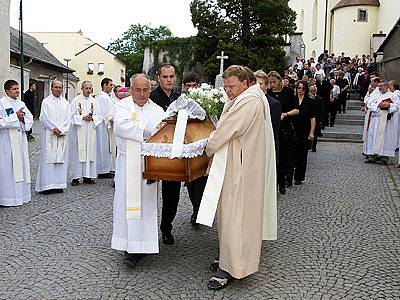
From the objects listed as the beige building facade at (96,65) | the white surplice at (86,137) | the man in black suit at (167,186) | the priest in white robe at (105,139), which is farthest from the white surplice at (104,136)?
the beige building facade at (96,65)

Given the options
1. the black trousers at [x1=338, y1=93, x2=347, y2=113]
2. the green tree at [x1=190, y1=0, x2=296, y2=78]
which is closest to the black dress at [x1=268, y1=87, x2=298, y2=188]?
the black trousers at [x1=338, y1=93, x2=347, y2=113]

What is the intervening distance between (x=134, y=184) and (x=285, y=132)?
5229mm

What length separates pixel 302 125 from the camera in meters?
10.4

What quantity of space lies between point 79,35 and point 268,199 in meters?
68.0

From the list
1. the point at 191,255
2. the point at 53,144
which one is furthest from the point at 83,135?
the point at 191,255

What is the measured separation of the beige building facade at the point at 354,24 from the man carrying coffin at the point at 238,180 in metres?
35.6

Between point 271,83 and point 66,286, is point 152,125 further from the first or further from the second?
point 271,83

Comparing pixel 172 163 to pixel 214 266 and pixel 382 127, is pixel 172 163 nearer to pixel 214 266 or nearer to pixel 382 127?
pixel 214 266

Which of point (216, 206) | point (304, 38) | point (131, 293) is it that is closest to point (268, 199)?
point (216, 206)

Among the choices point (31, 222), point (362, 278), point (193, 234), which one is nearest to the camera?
point (362, 278)

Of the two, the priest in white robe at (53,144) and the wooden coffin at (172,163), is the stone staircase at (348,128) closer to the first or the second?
→ the priest in white robe at (53,144)

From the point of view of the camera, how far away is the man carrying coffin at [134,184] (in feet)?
17.5

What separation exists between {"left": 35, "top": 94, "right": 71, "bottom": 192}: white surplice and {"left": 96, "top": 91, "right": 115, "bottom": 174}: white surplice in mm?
1585

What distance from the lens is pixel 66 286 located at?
4.97m
